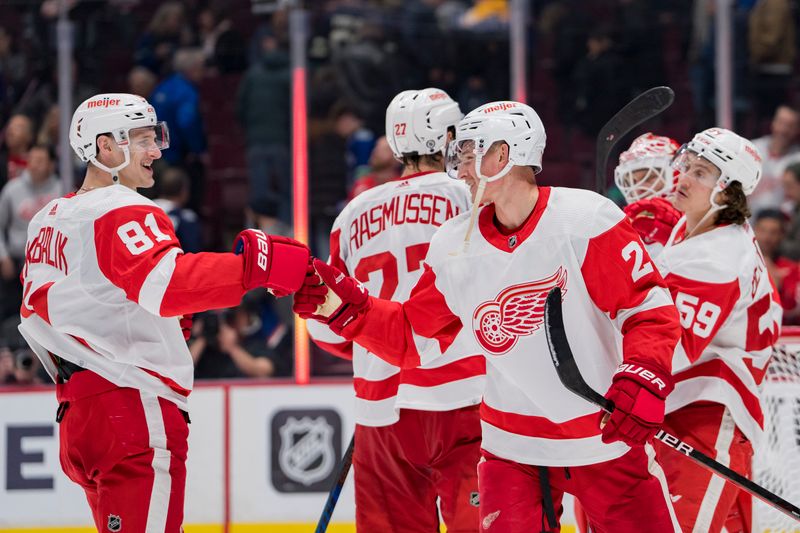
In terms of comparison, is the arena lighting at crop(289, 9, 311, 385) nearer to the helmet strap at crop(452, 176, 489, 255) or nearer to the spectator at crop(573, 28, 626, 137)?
the spectator at crop(573, 28, 626, 137)

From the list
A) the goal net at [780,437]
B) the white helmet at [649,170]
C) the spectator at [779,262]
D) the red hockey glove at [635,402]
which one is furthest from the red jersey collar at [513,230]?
the spectator at [779,262]

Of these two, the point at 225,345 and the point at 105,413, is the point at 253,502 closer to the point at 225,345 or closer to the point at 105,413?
the point at 225,345

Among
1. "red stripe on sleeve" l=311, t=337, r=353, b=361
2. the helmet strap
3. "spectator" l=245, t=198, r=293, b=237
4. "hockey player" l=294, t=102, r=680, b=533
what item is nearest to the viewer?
"hockey player" l=294, t=102, r=680, b=533

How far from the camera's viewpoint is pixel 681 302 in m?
3.18

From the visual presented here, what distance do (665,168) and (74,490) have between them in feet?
8.40

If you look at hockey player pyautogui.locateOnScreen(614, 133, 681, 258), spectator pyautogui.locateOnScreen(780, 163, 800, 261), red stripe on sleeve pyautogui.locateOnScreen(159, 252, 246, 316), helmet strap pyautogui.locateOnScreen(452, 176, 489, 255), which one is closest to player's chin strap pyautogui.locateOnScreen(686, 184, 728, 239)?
hockey player pyautogui.locateOnScreen(614, 133, 681, 258)

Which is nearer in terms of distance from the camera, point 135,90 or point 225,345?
point 225,345

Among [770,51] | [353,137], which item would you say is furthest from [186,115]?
[770,51]

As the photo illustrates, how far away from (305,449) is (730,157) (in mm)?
2260

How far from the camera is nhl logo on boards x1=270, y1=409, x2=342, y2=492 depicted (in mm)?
4938

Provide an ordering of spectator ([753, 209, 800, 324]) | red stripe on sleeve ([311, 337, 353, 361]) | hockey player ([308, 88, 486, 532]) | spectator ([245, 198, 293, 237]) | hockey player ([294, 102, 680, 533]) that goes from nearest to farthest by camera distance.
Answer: hockey player ([294, 102, 680, 533]) → hockey player ([308, 88, 486, 532]) → red stripe on sleeve ([311, 337, 353, 361]) → spectator ([753, 209, 800, 324]) → spectator ([245, 198, 293, 237])

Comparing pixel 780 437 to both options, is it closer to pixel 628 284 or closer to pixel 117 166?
pixel 628 284

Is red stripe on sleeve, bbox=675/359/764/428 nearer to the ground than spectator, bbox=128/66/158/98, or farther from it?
nearer to the ground

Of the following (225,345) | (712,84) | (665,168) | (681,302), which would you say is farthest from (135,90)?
(681,302)
